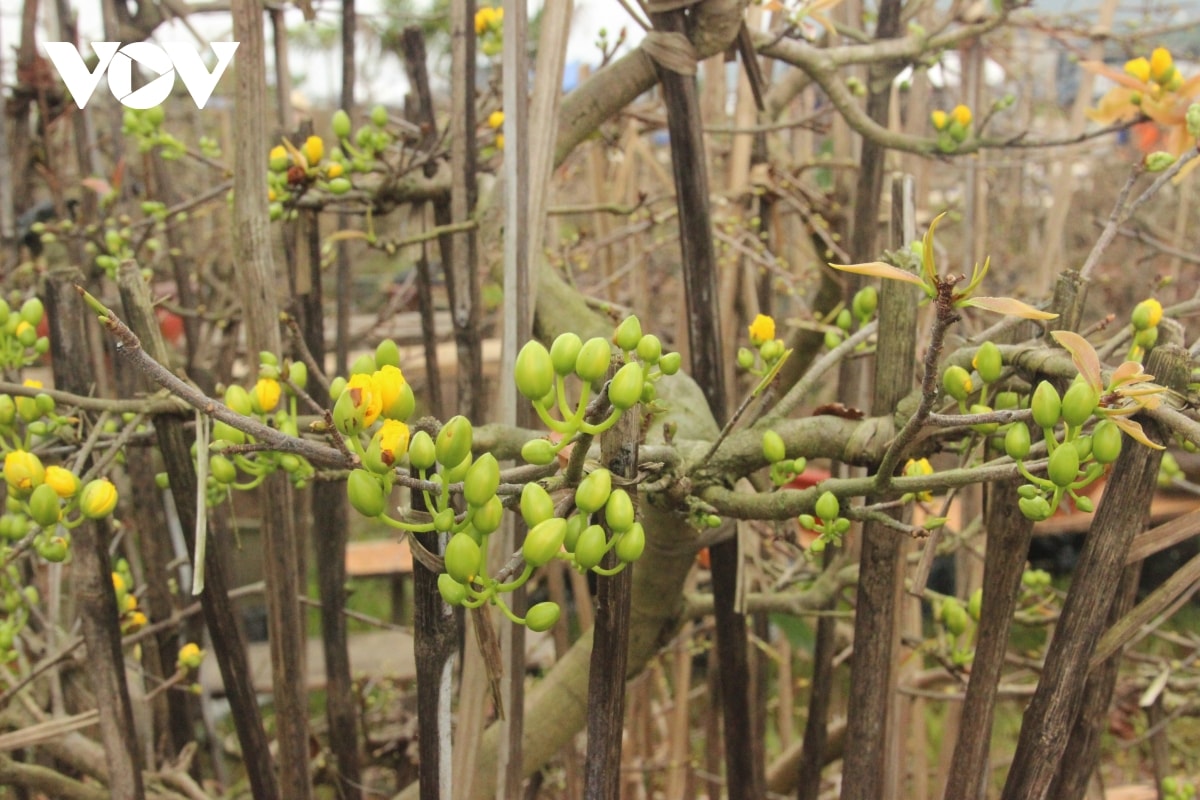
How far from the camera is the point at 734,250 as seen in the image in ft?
3.39

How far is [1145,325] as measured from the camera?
50 cm

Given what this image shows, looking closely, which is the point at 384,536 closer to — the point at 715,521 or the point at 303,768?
the point at 303,768

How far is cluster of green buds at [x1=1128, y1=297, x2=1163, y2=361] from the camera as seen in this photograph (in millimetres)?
491

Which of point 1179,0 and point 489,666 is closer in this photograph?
point 489,666

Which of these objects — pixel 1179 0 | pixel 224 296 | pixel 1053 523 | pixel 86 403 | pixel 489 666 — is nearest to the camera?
pixel 489 666

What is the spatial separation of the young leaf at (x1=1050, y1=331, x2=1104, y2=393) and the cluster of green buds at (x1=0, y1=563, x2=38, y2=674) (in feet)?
2.29

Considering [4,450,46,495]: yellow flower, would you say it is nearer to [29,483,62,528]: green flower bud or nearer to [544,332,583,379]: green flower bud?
[29,483,62,528]: green flower bud

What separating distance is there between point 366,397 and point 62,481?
228mm

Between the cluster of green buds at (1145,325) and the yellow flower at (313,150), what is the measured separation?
0.55 metres

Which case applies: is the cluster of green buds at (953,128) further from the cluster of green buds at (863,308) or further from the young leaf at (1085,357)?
the young leaf at (1085,357)

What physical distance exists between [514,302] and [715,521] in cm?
17

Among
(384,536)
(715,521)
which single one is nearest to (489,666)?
(715,521)

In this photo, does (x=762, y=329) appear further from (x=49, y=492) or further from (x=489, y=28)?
(x=489, y=28)

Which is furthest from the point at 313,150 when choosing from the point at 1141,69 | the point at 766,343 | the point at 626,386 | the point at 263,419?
the point at 1141,69
